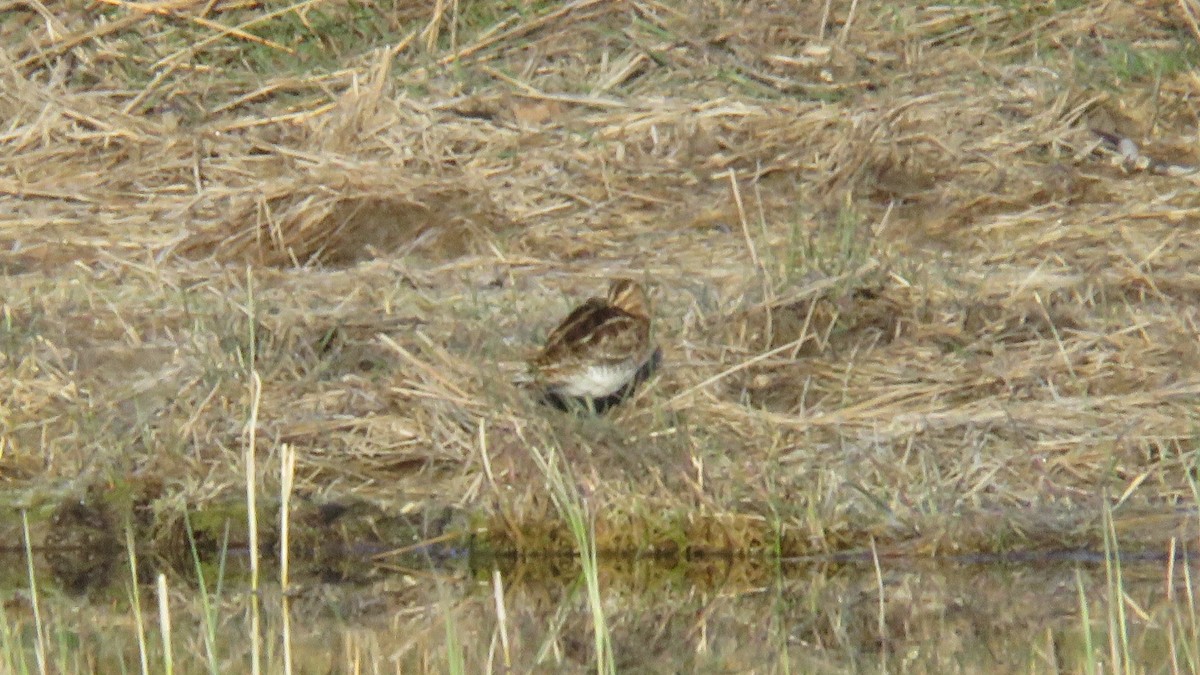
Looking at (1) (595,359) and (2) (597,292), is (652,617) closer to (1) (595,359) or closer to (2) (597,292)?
(1) (595,359)

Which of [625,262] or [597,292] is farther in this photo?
[625,262]

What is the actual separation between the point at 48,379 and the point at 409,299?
1.35 metres

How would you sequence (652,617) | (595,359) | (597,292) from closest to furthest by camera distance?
1. (652,617)
2. (595,359)
3. (597,292)

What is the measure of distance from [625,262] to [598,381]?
1.68m

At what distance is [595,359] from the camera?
6188mm

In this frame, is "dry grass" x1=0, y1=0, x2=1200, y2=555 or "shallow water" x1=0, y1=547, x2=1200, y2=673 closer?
"shallow water" x1=0, y1=547, x2=1200, y2=673

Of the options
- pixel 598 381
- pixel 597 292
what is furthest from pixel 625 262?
pixel 598 381

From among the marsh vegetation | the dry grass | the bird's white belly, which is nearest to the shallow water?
the marsh vegetation

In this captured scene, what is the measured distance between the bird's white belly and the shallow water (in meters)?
0.59

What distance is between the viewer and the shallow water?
15.9 ft

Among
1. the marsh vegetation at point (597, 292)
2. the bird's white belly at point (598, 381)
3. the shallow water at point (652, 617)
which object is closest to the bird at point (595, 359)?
the bird's white belly at point (598, 381)

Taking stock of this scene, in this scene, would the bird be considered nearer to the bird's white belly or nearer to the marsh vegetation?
the bird's white belly

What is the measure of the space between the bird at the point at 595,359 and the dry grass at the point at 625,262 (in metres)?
0.14

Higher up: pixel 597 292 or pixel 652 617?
pixel 652 617
